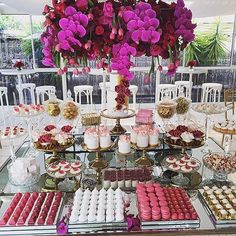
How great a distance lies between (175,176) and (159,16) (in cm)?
132

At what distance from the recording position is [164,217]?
5.50 feet

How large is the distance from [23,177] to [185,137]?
125 centimetres

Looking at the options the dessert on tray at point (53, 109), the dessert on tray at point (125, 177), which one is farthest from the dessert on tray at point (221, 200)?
the dessert on tray at point (53, 109)

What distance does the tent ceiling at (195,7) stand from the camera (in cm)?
580

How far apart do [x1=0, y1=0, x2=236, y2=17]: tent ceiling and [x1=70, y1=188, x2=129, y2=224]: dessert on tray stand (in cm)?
482

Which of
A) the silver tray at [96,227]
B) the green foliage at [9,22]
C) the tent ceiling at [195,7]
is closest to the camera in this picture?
the silver tray at [96,227]

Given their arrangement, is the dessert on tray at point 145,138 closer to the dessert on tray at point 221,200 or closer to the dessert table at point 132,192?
the dessert table at point 132,192

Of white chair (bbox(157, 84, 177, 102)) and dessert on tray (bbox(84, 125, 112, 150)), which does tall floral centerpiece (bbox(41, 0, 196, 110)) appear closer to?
dessert on tray (bbox(84, 125, 112, 150))

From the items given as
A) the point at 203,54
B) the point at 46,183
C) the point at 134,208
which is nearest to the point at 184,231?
the point at 134,208

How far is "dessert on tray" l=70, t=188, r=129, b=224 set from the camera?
65.3 inches

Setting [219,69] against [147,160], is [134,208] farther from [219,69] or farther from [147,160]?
[219,69]

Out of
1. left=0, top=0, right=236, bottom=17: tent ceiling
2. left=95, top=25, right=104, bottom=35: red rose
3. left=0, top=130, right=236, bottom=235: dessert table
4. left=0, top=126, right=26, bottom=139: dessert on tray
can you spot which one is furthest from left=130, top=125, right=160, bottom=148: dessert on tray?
left=0, top=0, right=236, bottom=17: tent ceiling

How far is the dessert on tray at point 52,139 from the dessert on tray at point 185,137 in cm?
82

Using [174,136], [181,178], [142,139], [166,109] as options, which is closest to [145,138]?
[142,139]
